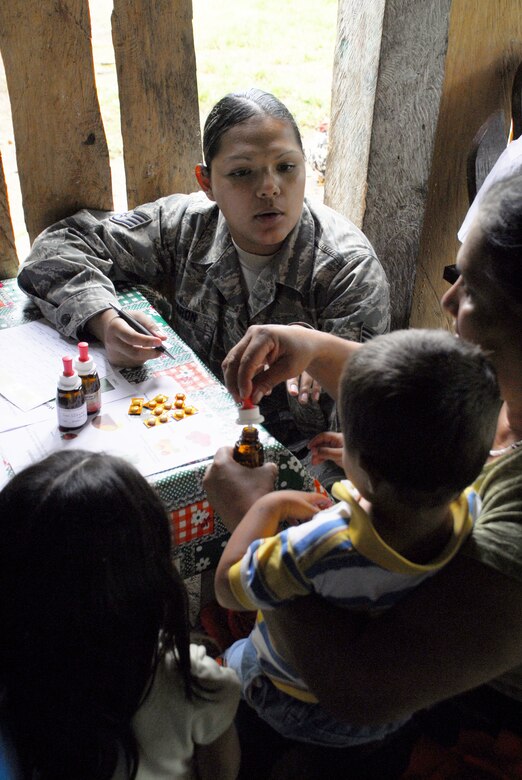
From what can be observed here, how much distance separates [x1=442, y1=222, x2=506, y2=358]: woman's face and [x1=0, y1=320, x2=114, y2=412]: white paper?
1.14 m

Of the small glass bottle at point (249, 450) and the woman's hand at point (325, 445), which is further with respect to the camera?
the woman's hand at point (325, 445)

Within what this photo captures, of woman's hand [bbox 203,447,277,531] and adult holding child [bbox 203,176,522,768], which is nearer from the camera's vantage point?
adult holding child [bbox 203,176,522,768]

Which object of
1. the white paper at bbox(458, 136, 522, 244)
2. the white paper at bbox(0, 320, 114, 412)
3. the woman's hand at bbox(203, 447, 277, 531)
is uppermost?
the white paper at bbox(458, 136, 522, 244)

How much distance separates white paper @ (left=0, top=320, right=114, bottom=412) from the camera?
1.85m

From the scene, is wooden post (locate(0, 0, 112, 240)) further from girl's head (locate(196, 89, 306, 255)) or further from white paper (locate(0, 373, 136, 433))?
white paper (locate(0, 373, 136, 433))

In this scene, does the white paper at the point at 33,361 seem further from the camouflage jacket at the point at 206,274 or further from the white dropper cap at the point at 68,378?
the white dropper cap at the point at 68,378

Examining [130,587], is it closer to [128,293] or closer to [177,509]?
[177,509]

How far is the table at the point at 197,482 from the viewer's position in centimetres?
159

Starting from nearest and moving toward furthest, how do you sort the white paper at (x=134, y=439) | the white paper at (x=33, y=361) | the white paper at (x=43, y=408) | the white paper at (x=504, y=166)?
the white paper at (x=134, y=439) → the white paper at (x=43, y=408) → the white paper at (x=33, y=361) → the white paper at (x=504, y=166)

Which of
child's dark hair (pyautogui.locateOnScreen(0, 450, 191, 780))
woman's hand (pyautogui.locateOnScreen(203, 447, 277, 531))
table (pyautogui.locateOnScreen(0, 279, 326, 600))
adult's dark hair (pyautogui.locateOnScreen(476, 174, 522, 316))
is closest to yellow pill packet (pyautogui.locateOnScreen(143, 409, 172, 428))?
table (pyautogui.locateOnScreen(0, 279, 326, 600))

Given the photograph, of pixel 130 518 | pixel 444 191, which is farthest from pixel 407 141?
pixel 130 518

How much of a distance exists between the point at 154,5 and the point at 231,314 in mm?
1086

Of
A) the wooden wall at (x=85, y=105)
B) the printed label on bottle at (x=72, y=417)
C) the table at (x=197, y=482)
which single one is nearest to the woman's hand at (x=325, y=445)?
the table at (x=197, y=482)

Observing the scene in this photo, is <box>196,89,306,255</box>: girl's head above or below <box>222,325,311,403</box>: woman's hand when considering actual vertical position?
above
